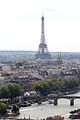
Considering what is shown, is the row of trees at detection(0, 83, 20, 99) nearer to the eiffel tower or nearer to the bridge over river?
the bridge over river

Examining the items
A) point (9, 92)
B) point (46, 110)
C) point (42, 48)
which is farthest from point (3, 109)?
point (42, 48)

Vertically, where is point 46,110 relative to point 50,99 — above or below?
below

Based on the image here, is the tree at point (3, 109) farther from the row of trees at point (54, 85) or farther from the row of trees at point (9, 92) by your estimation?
the row of trees at point (54, 85)

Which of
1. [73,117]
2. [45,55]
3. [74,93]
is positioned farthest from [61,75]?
[45,55]

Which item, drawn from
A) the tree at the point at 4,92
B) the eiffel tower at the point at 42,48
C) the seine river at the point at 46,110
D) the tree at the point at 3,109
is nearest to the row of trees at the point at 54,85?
the seine river at the point at 46,110

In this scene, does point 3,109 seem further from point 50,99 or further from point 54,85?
point 54,85

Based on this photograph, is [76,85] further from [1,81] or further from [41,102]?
[41,102]
